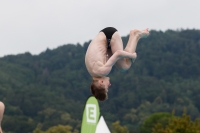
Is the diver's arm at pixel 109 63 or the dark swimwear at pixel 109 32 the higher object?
the dark swimwear at pixel 109 32

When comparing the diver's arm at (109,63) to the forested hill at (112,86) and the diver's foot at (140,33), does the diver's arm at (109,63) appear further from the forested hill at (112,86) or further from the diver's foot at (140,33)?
the forested hill at (112,86)

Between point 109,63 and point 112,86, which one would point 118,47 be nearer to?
point 109,63

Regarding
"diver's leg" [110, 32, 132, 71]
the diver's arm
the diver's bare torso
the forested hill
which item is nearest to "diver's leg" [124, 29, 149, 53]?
"diver's leg" [110, 32, 132, 71]

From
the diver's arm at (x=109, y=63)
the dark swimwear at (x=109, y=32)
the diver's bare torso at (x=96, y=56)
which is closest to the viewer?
the diver's arm at (x=109, y=63)

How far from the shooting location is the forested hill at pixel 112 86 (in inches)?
5595

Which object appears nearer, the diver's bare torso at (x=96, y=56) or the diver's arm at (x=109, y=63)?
the diver's arm at (x=109, y=63)

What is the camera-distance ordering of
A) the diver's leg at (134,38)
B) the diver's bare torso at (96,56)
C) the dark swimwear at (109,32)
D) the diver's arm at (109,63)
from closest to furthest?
the diver's arm at (109,63)
the diver's bare torso at (96,56)
the dark swimwear at (109,32)
the diver's leg at (134,38)

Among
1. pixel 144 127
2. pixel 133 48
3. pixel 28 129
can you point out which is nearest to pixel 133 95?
pixel 28 129

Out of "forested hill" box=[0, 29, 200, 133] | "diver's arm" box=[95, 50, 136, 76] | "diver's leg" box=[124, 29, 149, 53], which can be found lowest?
"diver's arm" box=[95, 50, 136, 76]

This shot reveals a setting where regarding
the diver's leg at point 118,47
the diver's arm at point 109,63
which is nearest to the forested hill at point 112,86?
the diver's leg at point 118,47

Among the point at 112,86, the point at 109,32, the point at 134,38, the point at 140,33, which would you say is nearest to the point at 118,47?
the point at 109,32

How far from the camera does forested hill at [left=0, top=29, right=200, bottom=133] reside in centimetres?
14212

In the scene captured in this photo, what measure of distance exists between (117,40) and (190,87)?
5723 inches

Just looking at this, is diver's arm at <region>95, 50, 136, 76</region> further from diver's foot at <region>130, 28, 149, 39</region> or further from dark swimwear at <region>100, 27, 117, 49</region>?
diver's foot at <region>130, 28, 149, 39</region>
